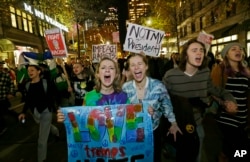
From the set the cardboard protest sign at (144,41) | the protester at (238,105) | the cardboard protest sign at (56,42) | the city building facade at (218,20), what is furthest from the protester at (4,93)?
the city building facade at (218,20)

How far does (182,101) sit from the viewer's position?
3629 millimetres

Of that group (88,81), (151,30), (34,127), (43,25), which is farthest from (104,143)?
(43,25)

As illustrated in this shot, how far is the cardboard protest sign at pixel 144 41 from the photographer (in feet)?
21.4

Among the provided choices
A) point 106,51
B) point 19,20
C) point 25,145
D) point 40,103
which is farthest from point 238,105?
point 19,20

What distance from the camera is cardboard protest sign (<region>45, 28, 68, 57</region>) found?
23.8 ft

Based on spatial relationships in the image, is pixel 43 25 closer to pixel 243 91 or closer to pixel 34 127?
pixel 34 127

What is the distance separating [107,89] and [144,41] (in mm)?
3112

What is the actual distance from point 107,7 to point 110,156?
1261 centimetres

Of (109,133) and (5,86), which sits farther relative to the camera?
(5,86)

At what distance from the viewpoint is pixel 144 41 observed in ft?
21.5

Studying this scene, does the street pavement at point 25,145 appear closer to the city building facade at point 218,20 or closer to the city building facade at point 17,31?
the city building facade at point 218,20

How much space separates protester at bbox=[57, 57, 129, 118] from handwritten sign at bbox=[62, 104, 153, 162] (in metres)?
0.14

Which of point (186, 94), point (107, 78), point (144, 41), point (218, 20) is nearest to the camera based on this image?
point (107, 78)

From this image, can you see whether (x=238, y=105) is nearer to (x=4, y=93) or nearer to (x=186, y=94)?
(x=186, y=94)
